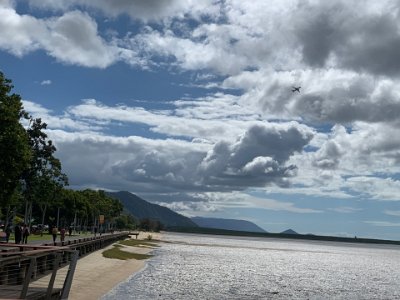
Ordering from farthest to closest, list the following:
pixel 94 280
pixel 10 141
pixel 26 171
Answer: pixel 26 171 → pixel 10 141 → pixel 94 280

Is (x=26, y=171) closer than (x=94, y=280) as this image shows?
No

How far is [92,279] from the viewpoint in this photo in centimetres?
4256

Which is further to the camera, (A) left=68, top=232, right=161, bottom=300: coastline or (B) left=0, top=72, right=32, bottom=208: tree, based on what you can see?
(B) left=0, top=72, right=32, bottom=208: tree

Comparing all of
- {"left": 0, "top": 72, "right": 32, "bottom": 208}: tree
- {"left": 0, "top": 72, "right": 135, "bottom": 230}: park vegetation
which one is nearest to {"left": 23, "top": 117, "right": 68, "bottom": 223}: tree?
{"left": 0, "top": 72, "right": 135, "bottom": 230}: park vegetation

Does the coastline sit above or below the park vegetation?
below

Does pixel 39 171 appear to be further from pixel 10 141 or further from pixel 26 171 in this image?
pixel 10 141

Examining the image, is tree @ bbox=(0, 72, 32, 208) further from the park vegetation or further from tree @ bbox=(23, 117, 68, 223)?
tree @ bbox=(23, 117, 68, 223)

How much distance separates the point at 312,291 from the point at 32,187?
48420mm

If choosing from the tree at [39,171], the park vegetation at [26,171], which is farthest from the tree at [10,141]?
the tree at [39,171]

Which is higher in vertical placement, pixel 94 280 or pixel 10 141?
pixel 10 141

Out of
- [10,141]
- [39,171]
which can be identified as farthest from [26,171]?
[10,141]

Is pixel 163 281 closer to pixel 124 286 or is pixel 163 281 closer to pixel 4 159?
pixel 124 286

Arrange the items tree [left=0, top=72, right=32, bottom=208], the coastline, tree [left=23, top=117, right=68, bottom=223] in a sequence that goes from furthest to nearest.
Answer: tree [left=23, top=117, right=68, bottom=223] < tree [left=0, top=72, right=32, bottom=208] < the coastline

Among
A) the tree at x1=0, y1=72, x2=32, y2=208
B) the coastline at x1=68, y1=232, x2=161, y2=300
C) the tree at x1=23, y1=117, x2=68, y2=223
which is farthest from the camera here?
the tree at x1=23, y1=117, x2=68, y2=223
